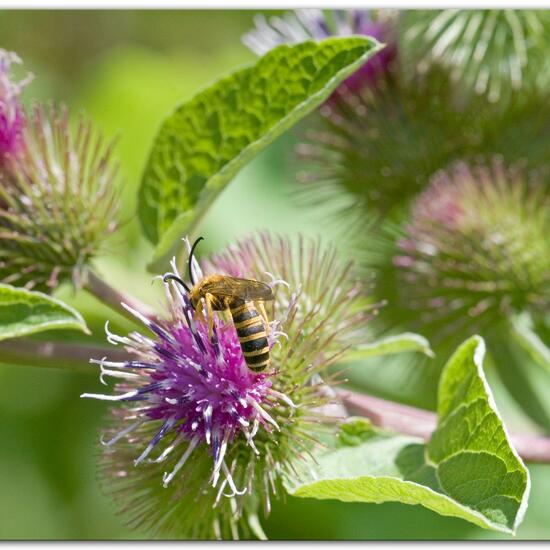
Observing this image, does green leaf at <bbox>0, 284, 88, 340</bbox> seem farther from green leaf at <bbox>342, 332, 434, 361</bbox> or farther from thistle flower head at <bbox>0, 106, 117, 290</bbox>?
green leaf at <bbox>342, 332, 434, 361</bbox>

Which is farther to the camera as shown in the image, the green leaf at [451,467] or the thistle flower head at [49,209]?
the thistle flower head at [49,209]

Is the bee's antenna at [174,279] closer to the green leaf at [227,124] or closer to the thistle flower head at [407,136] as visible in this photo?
the green leaf at [227,124]

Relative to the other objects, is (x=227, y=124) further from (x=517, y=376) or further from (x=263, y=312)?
(x=517, y=376)

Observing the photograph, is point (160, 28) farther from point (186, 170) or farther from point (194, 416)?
point (194, 416)

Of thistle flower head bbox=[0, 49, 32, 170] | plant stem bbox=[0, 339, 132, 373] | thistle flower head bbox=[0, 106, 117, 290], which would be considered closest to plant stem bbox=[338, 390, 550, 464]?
plant stem bbox=[0, 339, 132, 373]

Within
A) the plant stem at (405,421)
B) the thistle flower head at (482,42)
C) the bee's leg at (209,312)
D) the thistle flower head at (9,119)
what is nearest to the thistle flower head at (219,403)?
the bee's leg at (209,312)

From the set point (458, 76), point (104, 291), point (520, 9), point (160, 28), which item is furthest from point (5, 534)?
point (160, 28)

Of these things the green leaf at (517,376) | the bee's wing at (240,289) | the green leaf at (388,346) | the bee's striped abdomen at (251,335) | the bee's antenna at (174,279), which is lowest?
the green leaf at (517,376)
